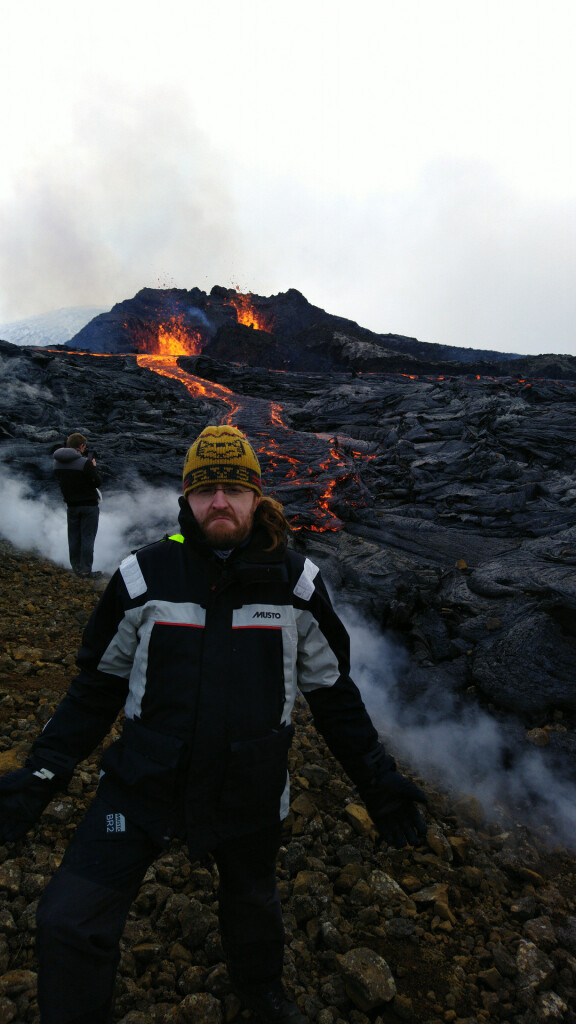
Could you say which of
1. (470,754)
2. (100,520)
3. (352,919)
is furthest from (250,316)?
(352,919)

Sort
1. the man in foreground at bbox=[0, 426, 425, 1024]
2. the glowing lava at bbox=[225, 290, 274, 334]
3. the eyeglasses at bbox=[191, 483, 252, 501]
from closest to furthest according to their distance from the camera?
the man in foreground at bbox=[0, 426, 425, 1024]
the eyeglasses at bbox=[191, 483, 252, 501]
the glowing lava at bbox=[225, 290, 274, 334]

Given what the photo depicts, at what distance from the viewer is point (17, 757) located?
3477 millimetres

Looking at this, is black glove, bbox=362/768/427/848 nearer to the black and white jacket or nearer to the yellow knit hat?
the black and white jacket

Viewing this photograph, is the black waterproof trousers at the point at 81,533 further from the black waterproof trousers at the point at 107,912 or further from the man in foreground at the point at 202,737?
the black waterproof trousers at the point at 107,912

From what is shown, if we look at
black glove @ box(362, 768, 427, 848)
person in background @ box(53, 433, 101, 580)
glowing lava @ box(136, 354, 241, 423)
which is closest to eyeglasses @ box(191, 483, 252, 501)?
black glove @ box(362, 768, 427, 848)

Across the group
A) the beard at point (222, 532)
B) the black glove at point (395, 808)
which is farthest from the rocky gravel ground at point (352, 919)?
the beard at point (222, 532)

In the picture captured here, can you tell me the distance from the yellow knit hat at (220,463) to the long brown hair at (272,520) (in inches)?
4.5

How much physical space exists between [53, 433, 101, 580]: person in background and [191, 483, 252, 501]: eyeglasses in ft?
21.3

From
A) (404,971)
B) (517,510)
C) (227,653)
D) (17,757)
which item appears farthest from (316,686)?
(517,510)

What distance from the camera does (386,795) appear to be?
228 centimetres

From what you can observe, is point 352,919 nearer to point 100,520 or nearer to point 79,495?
point 79,495

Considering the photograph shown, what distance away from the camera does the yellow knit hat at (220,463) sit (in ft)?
7.46

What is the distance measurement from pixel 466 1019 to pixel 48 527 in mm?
11492

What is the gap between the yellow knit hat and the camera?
7.46ft
